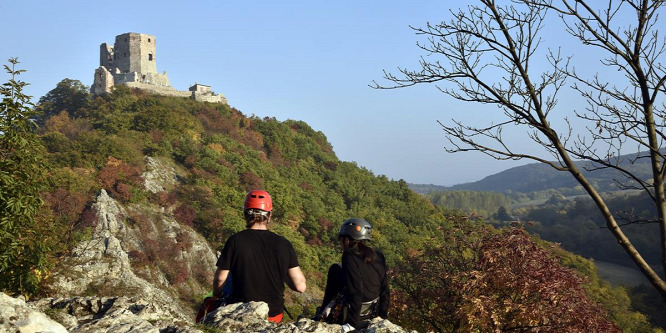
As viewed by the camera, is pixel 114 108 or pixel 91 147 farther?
pixel 114 108

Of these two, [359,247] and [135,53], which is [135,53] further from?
[359,247]

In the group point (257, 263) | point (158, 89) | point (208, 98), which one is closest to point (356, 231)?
point (257, 263)

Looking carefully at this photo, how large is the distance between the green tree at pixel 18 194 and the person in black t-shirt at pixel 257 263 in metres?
3.89

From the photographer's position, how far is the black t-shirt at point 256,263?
4938 mm

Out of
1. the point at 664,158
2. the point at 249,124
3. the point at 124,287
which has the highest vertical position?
the point at 249,124

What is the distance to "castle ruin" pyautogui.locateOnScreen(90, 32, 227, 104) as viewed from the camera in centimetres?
4719

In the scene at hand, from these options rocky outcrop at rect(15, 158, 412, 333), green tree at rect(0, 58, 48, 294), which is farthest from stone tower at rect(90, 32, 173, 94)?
green tree at rect(0, 58, 48, 294)

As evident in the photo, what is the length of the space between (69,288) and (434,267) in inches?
402

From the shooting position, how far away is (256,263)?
498cm

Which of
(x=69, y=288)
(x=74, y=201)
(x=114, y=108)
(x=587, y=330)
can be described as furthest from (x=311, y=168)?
(x=587, y=330)

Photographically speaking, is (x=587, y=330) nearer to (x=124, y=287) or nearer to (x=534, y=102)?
(x=534, y=102)

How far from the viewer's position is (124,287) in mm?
17859

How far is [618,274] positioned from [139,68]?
174 feet

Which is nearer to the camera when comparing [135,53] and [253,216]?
[253,216]
